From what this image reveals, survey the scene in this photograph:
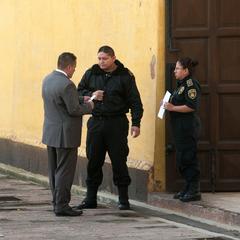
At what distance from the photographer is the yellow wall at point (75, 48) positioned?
9312 mm

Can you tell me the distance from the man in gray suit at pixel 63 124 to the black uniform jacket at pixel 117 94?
353 mm

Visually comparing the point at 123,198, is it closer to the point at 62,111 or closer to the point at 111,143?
the point at 111,143

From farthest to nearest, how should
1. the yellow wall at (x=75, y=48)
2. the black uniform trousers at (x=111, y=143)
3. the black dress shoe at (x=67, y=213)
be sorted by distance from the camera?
the yellow wall at (x=75, y=48) < the black uniform trousers at (x=111, y=143) < the black dress shoe at (x=67, y=213)

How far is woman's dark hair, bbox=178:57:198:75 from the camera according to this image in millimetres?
8641

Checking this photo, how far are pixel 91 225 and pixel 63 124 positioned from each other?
3.92 ft

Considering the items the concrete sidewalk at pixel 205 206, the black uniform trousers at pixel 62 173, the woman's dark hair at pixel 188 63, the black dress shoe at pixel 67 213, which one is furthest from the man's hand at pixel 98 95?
the concrete sidewalk at pixel 205 206

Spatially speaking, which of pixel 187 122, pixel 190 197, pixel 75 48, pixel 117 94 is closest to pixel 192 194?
pixel 190 197

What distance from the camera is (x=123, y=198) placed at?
902 centimetres

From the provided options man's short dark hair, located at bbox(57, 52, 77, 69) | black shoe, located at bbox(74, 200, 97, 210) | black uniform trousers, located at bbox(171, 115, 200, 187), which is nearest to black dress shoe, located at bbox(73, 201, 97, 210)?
black shoe, located at bbox(74, 200, 97, 210)

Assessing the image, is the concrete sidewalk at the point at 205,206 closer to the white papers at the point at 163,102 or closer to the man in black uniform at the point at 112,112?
the man in black uniform at the point at 112,112

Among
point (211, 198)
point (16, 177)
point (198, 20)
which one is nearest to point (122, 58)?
point (198, 20)

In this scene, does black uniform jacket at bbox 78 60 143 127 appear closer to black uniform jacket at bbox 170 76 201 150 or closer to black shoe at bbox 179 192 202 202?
black uniform jacket at bbox 170 76 201 150

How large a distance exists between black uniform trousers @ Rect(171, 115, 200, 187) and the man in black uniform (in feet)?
1.65

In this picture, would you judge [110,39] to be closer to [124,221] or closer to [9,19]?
[124,221]
